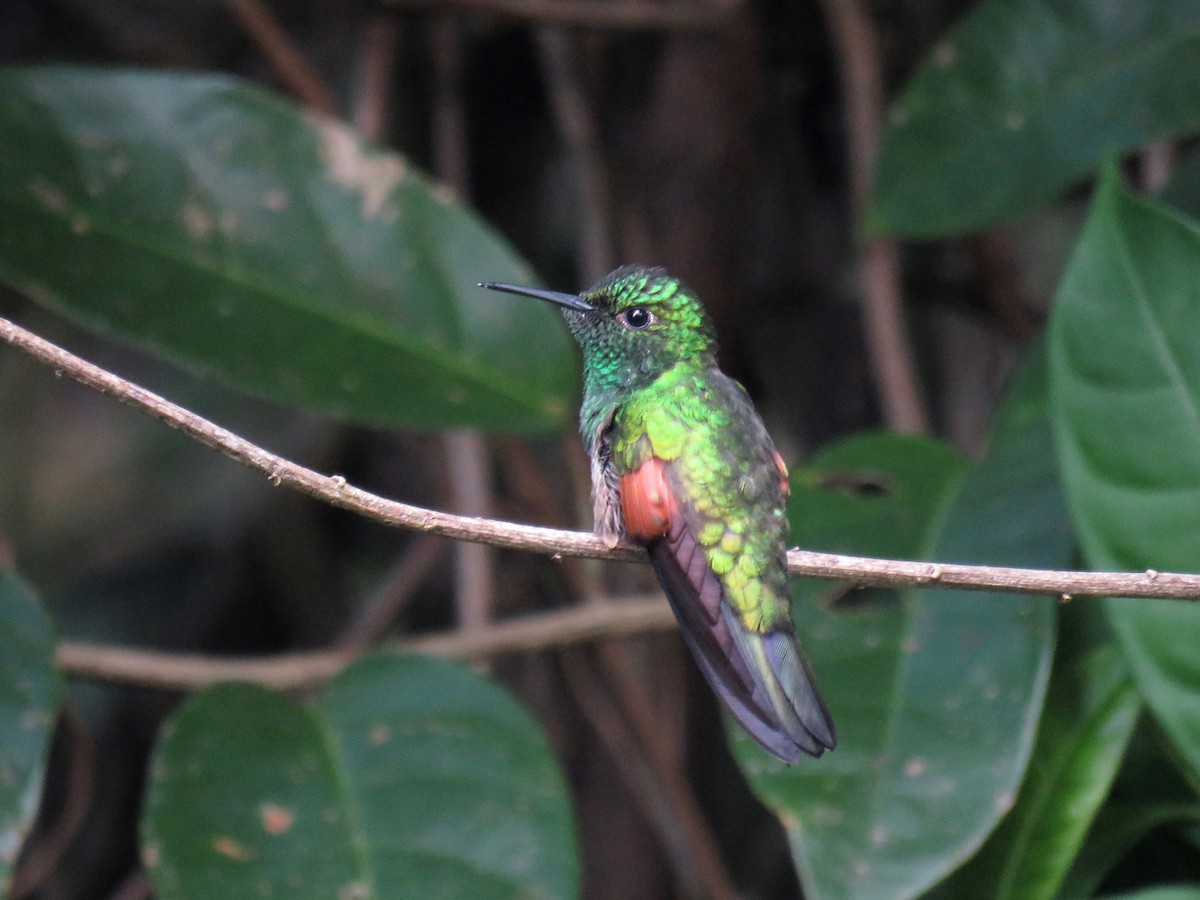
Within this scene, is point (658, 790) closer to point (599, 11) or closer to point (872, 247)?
point (872, 247)

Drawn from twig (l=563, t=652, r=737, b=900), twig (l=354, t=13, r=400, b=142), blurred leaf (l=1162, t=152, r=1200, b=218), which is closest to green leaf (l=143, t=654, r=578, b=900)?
twig (l=563, t=652, r=737, b=900)

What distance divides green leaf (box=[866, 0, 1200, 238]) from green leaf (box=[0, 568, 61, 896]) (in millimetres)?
1520

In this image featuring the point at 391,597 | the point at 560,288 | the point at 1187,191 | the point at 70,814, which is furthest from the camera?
the point at 560,288

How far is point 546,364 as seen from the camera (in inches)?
90.6

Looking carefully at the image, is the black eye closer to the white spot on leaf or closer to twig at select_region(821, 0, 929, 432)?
the white spot on leaf

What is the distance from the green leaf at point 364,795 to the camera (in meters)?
1.76

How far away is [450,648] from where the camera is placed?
2.31 m

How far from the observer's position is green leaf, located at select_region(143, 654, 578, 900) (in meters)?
1.76

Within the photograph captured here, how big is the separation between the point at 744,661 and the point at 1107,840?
725 millimetres

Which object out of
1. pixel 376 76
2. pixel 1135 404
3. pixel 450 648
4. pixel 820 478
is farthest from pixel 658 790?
pixel 376 76

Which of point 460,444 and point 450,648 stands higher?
point 460,444

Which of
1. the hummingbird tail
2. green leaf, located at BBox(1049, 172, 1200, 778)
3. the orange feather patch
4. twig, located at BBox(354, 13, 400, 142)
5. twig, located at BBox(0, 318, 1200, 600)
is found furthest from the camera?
twig, located at BBox(354, 13, 400, 142)

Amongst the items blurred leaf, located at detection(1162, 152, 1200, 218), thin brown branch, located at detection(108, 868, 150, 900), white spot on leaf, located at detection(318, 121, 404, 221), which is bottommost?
thin brown branch, located at detection(108, 868, 150, 900)

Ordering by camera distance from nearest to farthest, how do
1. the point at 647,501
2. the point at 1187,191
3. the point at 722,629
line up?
the point at 722,629 → the point at 647,501 → the point at 1187,191
